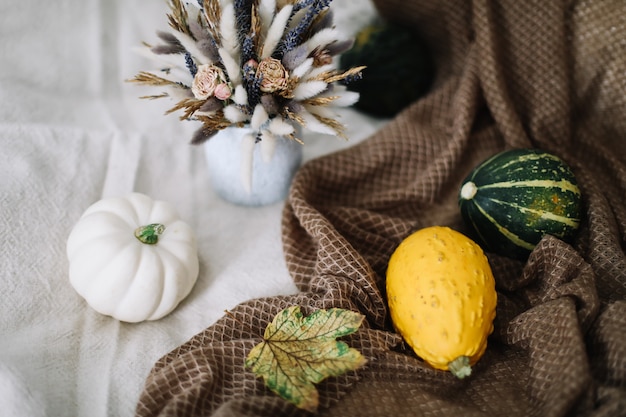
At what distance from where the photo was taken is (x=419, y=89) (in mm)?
1339

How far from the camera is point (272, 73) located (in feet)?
2.75

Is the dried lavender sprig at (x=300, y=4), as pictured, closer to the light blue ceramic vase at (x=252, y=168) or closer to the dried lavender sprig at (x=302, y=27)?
the dried lavender sprig at (x=302, y=27)

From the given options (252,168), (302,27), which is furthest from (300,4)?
(252,168)

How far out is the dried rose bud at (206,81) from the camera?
32.9 inches

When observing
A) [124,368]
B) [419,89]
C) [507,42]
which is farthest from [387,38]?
[124,368]

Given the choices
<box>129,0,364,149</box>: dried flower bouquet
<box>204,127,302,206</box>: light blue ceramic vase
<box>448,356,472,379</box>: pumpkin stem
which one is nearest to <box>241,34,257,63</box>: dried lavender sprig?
<box>129,0,364,149</box>: dried flower bouquet

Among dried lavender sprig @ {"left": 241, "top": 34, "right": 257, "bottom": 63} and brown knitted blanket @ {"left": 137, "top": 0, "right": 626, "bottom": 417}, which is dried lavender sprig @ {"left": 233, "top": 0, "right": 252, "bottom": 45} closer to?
dried lavender sprig @ {"left": 241, "top": 34, "right": 257, "bottom": 63}

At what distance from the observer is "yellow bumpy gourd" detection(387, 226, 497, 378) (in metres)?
0.74

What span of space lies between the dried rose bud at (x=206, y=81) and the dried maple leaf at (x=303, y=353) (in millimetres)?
358

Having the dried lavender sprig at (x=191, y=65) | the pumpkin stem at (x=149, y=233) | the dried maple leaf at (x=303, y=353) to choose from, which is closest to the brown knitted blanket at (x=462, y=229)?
the dried maple leaf at (x=303, y=353)

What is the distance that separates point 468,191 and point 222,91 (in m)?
0.45

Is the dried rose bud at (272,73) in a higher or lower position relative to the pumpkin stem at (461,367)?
higher

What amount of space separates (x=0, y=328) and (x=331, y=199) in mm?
611

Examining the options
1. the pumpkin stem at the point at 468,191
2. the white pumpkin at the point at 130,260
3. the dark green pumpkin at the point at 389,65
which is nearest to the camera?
the white pumpkin at the point at 130,260
